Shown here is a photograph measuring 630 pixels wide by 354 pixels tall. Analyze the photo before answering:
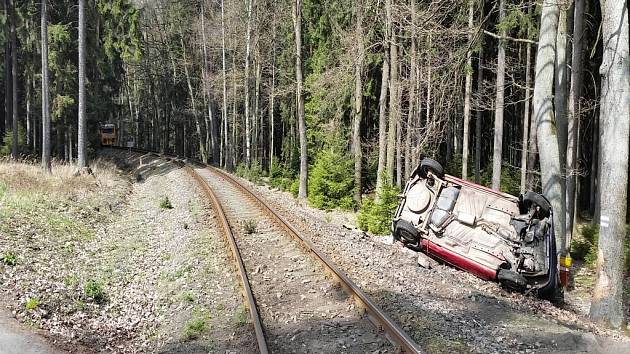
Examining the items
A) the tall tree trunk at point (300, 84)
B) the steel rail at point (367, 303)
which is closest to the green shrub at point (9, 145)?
the tall tree trunk at point (300, 84)

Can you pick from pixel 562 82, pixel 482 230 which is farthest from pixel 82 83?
pixel 562 82

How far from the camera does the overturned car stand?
8.83 metres

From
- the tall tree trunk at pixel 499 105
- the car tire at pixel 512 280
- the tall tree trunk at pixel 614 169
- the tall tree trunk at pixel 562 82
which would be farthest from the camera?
the tall tree trunk at pixel 499 105

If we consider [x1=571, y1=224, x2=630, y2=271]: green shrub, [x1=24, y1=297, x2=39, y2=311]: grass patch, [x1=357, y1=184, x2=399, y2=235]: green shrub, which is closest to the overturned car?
[x1=357, y1=184, x2=399, y2=235]: green shrub

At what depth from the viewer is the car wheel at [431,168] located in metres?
10.4

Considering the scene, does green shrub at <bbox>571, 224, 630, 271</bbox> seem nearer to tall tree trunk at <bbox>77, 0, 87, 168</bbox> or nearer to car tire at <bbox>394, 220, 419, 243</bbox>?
car tire at <bbox>394, 220, 419, 243</bbox>

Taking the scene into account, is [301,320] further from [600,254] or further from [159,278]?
[600,254]

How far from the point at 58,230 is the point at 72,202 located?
3.62 m

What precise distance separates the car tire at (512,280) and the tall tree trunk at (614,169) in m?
1.18

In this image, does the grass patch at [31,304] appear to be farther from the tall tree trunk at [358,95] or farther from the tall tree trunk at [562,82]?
the tall tree trunk at [358,95]

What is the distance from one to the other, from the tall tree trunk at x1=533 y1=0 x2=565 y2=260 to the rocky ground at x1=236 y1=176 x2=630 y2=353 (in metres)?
2.38

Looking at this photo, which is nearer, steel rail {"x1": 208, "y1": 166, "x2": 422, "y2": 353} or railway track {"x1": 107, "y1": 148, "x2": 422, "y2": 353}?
steel rail {"x1": 208, "y1": 166, "x2": 422, "y2": 353}

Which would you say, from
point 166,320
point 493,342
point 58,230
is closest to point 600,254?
point 493,342

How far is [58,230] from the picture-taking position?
38.1ft
